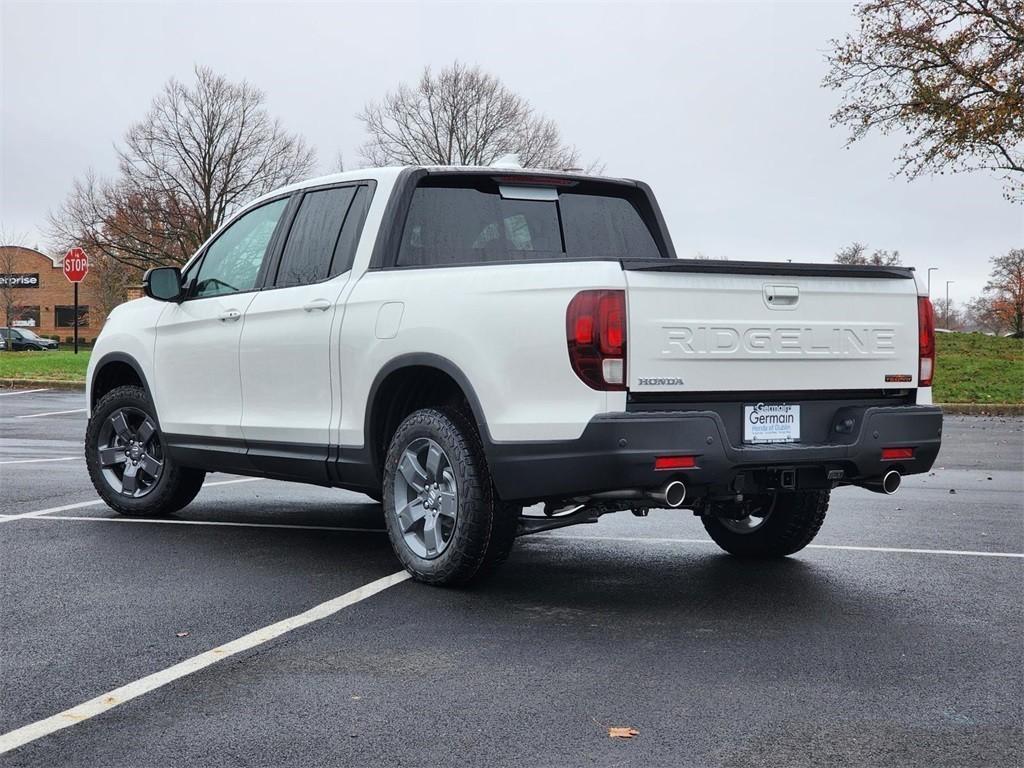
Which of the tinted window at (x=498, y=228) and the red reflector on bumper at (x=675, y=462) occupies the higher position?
the tinted window at (x=498, y=228)

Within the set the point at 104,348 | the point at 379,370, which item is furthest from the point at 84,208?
the point at 379,370

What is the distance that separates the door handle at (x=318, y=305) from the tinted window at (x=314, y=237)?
0.57 ft

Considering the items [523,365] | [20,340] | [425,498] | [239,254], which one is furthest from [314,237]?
[20,340]

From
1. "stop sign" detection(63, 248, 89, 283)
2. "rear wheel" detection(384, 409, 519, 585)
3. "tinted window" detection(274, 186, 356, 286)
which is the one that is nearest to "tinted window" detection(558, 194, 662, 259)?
"tinted window" detection(274, 186, 356, 286)

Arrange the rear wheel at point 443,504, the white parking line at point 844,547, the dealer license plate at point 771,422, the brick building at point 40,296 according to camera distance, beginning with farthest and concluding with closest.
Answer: the brick building at point 40,296 → the white parking line at point 844,547 → the rear wheel at point 443,504 → the dealer license plate at point 771,422

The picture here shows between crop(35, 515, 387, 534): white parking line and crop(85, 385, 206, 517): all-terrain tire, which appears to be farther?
crop(85, 385, 206, 517): all-terrain tire

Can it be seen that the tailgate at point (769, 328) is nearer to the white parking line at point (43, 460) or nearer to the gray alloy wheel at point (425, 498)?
the gray alloy wheel at point (425, 498)

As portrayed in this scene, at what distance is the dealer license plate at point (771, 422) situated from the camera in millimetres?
5555

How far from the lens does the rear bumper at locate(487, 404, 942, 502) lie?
5.19 metres

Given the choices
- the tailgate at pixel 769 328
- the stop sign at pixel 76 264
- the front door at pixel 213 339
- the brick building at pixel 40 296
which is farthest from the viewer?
the brick building at pixel 40 296

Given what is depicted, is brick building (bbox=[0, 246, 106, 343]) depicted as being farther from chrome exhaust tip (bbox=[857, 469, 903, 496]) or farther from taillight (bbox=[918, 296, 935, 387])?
chrome exhaust tip (bbox=[857, 469, 903, 496])

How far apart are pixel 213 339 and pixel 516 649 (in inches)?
137

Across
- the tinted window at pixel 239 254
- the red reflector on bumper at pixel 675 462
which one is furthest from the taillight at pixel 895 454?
the tinted window at pixel 239 254

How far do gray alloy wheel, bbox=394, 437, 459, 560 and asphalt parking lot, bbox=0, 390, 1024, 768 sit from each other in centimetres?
25
